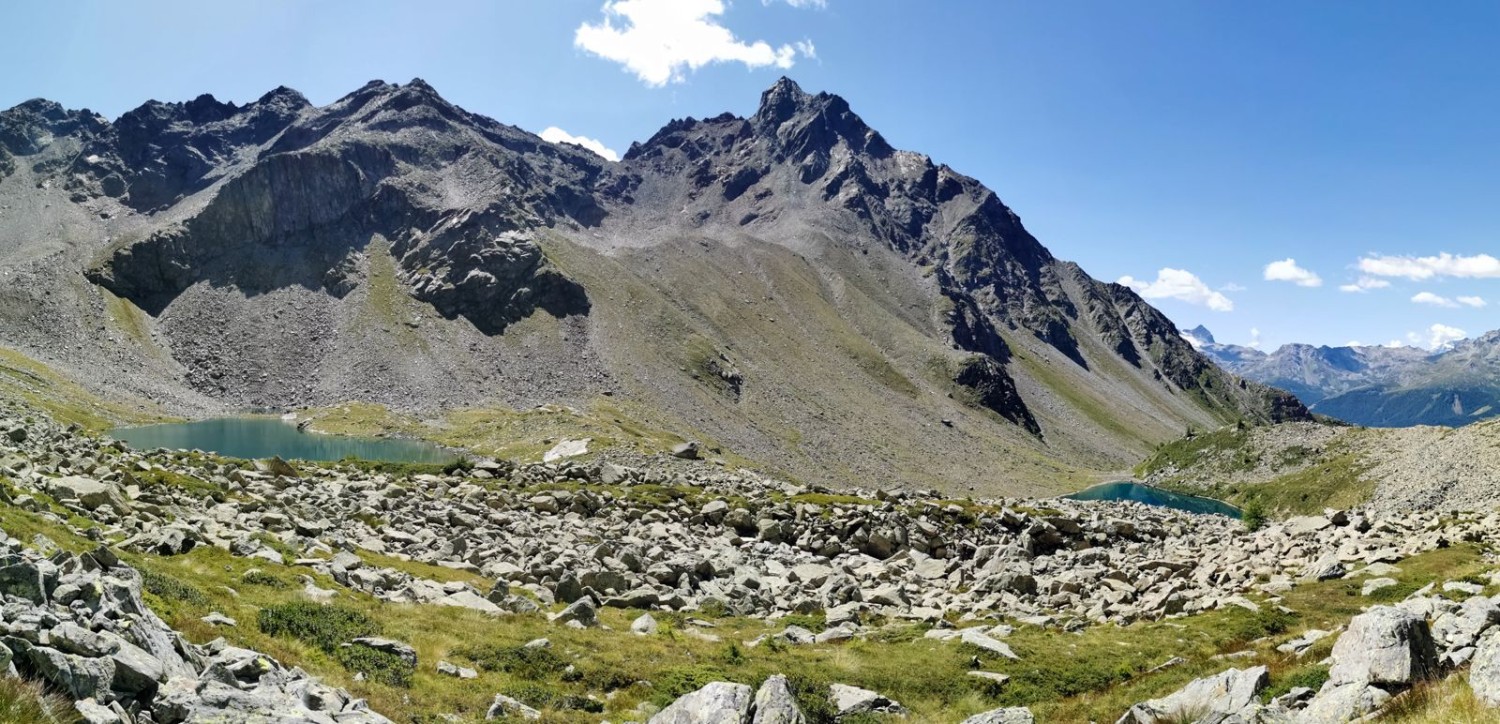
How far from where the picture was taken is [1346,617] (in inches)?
1036

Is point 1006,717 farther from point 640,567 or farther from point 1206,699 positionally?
point 640,567

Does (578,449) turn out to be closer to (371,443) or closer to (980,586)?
(371,443)

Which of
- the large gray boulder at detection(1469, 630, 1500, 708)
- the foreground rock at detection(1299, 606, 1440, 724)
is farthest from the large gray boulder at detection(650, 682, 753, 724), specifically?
the large gray boulder at detection(1469, 630, 1500, 708)

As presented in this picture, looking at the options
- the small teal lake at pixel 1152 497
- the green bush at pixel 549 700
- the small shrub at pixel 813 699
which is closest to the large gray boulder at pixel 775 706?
the small shrub at pixel 813 699

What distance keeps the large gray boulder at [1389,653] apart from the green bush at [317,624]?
69.7 feet

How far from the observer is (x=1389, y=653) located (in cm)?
1278

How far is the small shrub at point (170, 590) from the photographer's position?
18.3m

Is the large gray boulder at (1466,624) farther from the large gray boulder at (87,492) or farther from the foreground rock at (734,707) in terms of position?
the large gray boulder at (87,492)

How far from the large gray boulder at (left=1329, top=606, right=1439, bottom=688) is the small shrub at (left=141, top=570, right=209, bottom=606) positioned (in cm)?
2437

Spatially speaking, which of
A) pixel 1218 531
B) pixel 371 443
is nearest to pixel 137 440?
pixel 371 443

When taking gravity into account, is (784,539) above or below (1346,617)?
below

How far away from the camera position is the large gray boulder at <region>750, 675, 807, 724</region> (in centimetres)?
1520

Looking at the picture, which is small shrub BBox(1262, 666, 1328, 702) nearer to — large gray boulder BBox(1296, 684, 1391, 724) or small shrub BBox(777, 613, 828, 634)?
large gray boulder BBox(1296, 684, 1391, 724)

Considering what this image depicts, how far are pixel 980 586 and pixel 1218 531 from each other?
27.9 m
